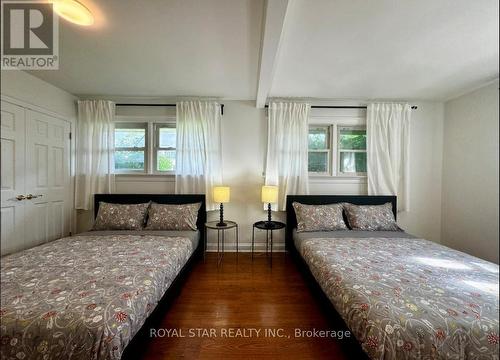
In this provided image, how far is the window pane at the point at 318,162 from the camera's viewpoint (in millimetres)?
3254

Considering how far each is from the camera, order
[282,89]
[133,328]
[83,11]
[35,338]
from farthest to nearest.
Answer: [282,89], [83,11], [133,328], [35,338]

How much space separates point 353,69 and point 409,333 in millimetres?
2305

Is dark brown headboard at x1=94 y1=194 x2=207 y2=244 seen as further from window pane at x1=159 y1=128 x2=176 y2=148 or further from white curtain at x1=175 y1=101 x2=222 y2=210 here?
window pane at x1=159 y1=128 x2=176 y2=148

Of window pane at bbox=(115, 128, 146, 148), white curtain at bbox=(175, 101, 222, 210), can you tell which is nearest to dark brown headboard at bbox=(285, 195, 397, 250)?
white curtain at bbox=(175, 101, 222, 210)

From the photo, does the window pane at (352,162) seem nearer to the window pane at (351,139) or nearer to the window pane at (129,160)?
the window pane at (351,139)

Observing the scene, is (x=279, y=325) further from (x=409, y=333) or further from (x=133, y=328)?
(x=133, y=328)

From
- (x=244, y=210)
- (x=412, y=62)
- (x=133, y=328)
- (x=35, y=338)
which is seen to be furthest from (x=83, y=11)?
(x=412, y=62)

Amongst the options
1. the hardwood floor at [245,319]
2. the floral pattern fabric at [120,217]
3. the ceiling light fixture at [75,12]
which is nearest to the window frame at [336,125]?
the hardwood floor at [245,319]

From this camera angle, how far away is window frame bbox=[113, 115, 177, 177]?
122 inches

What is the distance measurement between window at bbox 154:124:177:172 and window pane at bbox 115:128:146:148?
21cm

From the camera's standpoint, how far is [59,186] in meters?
0.94

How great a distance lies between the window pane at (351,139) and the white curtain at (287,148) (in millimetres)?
641

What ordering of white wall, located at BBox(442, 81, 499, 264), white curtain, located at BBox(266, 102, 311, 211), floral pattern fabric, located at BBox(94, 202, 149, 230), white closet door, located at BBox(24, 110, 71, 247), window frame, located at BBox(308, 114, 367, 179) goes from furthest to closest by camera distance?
window frame, located at BBox(308, 114, 367, 179) < white curtain, located at BBox(266, 102, 311, 211) < floral pattern fabric, located at BBox(94, 202, 149, 230) < white wall, located at BBox(442, 81, 499, 264) < white closet door, located at BBox(24, 110, 71, 247)

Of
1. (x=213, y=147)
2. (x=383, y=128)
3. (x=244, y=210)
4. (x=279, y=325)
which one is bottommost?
(x=279, y=325)
